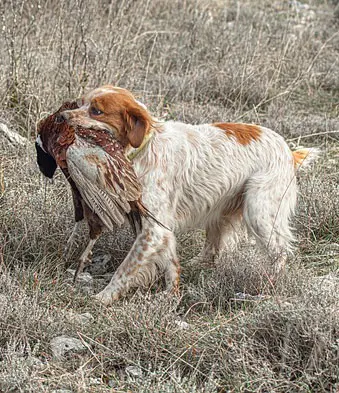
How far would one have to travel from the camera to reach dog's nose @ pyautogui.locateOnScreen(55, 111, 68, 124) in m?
4.04

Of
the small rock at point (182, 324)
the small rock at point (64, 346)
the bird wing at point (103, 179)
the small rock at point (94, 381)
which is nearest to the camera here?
the small rock at point (94, 381)

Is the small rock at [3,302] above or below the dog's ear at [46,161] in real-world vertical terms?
below

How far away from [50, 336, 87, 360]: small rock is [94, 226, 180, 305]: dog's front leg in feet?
2.30

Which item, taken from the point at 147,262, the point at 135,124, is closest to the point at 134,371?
the point at 147,262

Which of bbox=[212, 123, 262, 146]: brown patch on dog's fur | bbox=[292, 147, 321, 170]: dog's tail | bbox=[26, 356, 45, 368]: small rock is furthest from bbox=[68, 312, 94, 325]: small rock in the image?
bbox=[292, 147, 321, 170]: dog's tail

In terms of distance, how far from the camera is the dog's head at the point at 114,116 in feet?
13.3

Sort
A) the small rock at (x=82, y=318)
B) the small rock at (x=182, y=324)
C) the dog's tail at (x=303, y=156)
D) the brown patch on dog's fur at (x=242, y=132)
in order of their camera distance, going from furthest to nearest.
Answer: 1. the dog's tail at (x=303, y=156)
2. the brown patch on dog's fur at (x=242, y=132)
3. the small rock at (x=82, y=318)
4. the small rock at (x=182, y=324)

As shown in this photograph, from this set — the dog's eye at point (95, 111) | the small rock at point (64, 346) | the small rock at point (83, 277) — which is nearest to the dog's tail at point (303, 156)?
the dog's eye at point (95, 111)

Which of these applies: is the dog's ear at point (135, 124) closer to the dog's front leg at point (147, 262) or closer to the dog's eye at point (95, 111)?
the dog's eye at point (95, 111)

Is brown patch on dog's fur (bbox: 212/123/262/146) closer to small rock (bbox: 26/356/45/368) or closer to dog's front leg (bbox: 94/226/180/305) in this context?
dog's front leg (bbox: 94/226/180/305)

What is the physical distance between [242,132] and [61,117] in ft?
3.82

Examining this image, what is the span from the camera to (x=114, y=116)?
13.3 ft

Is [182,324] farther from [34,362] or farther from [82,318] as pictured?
[34,362]

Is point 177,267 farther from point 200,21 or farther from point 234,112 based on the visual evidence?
point 200,21
